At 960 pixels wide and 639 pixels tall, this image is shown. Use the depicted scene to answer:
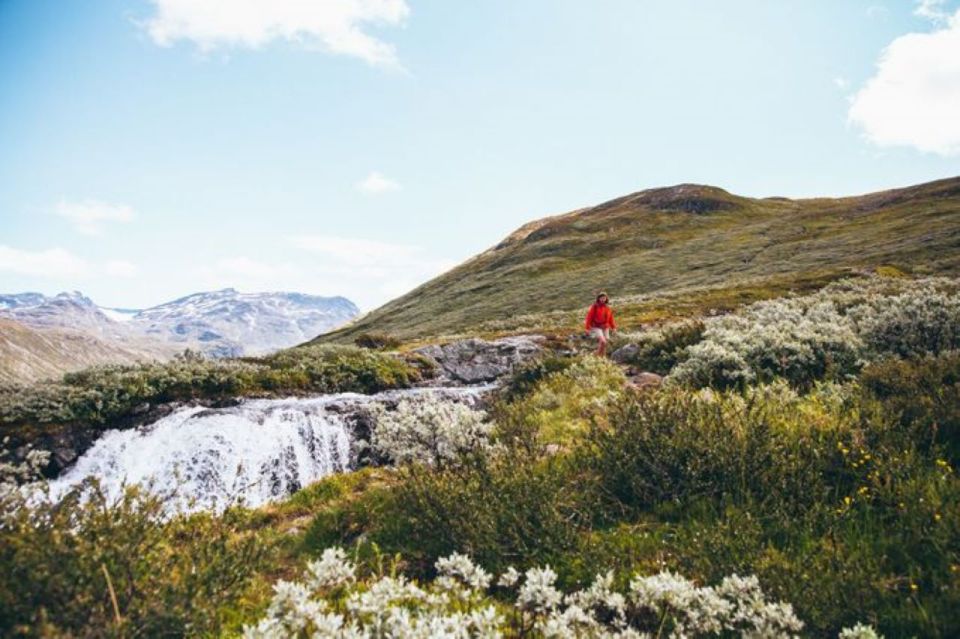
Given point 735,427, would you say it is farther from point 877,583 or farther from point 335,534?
point 335,534

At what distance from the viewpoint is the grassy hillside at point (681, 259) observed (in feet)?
157

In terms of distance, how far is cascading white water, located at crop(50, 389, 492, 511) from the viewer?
13812 millimetres

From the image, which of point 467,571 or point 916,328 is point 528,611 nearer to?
point 467,571

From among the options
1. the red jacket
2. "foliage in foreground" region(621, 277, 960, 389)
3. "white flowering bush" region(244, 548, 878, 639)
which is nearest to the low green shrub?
"white flowering bush" region(244, 548, 878, 639)

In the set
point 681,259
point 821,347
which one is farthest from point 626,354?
point 681,259

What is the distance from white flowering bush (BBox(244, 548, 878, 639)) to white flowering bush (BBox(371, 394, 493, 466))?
374cm

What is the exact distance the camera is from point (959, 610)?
3633mm

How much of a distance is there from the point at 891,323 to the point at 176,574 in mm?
15432

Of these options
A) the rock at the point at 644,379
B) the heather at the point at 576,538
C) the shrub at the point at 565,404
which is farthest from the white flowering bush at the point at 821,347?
the heather at the point at 576,538

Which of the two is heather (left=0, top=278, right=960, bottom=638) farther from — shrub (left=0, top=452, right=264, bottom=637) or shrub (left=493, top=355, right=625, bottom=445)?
shrub (left=493, top=355, right=625, bottom=445)

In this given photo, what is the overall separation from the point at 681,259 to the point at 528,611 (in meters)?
79.4

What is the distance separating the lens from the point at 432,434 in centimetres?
880

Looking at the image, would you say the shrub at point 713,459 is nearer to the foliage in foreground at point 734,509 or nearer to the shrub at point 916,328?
the foliage in foreground at point 734,509

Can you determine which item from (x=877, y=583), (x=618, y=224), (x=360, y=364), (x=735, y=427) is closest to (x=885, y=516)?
(x=877, y=583)
